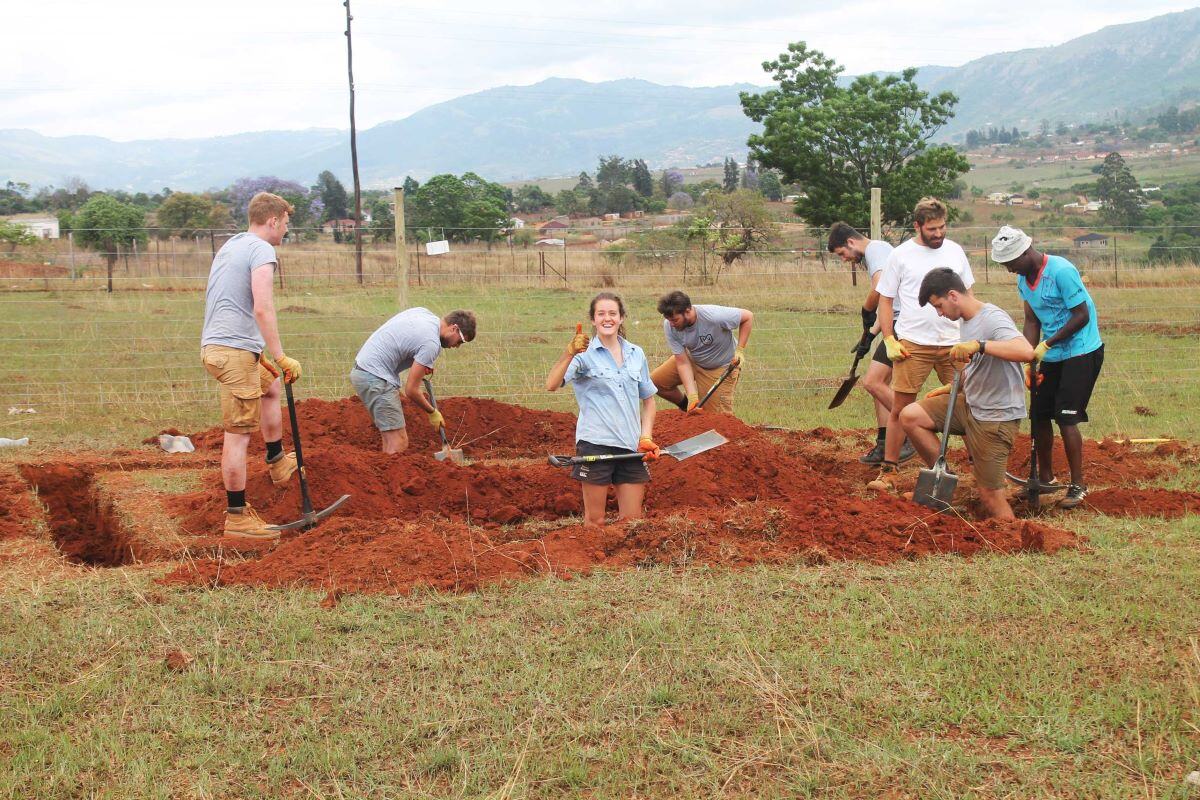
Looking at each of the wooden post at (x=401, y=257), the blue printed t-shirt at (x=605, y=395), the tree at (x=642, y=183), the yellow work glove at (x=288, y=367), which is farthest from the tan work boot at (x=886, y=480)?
the tree at (x=642, y=183)

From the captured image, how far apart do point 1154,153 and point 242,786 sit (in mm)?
171379

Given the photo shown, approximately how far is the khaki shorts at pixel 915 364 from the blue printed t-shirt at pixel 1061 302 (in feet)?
2.30

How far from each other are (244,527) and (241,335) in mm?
1143

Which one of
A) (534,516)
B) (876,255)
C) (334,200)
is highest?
(334,200)

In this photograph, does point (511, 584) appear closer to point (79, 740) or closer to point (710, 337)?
point (79, 740)

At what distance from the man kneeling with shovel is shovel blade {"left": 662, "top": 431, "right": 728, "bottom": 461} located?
4.96 ft

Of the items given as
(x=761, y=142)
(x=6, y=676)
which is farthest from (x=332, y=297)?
(x=761, y=142)

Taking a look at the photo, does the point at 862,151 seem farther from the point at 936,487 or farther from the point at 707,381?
the point at 936,487

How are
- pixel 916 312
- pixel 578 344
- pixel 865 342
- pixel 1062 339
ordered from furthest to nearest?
pixel 865 342, pixel 916 312, pixel 1062 339, pixel 578 344

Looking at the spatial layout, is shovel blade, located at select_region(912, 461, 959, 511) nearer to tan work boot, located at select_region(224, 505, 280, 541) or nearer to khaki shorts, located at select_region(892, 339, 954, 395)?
khaki shorts, located at select_region(892, 339, 954, 395)

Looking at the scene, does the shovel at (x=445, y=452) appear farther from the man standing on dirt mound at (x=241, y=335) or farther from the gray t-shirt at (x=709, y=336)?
the man standing on dirt mound at (x=241, y=335)

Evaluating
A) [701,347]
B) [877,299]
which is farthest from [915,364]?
[701,347]

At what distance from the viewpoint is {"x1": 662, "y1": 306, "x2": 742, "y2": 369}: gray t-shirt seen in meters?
8.26

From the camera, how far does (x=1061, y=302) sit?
668 cm
